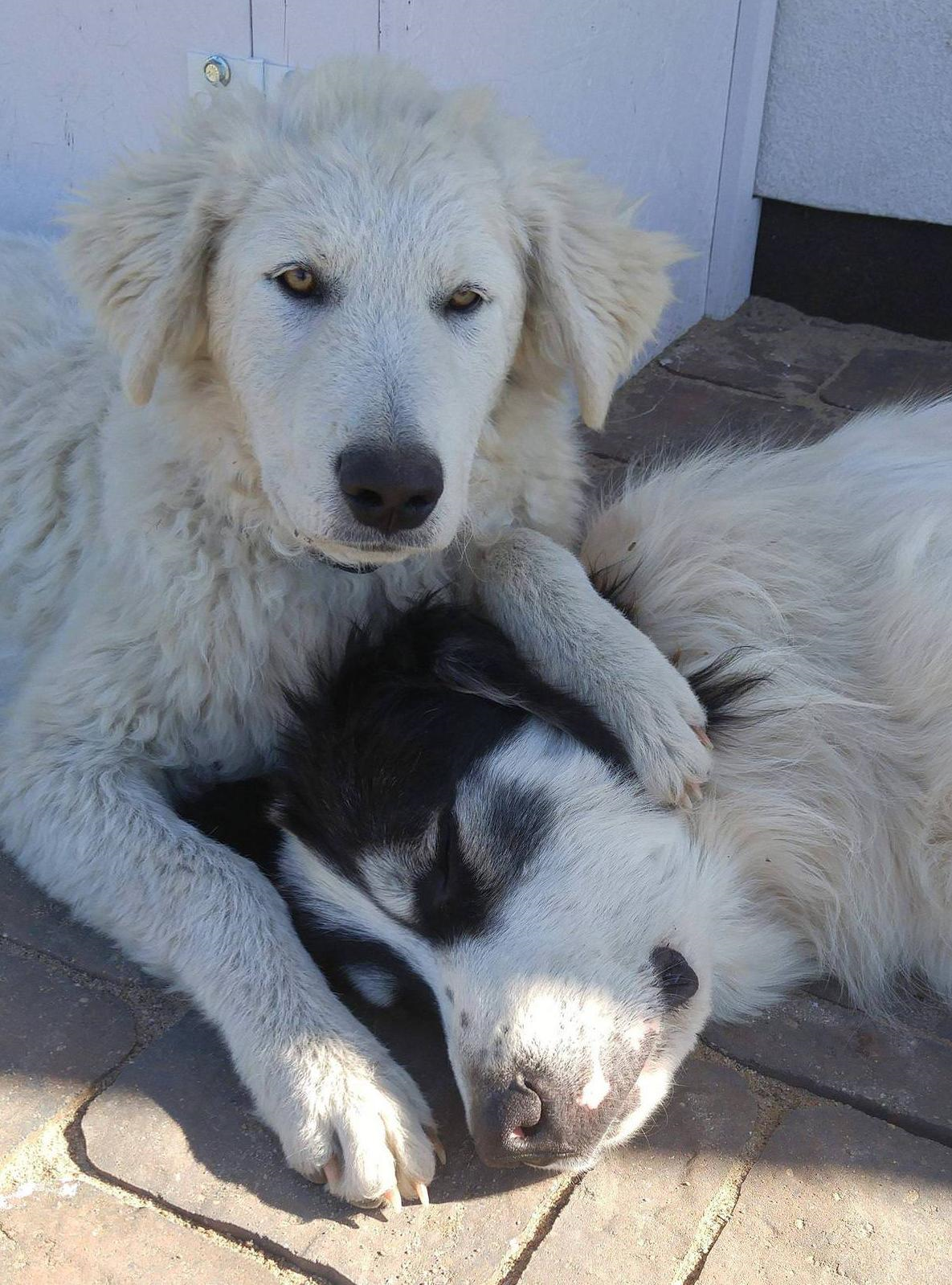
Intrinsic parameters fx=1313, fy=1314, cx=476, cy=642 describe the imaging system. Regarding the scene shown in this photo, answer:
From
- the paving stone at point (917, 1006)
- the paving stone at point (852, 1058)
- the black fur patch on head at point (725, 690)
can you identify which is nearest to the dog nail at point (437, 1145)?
the paving stone at point (852, 1058)

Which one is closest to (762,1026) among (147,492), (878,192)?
(147,492)

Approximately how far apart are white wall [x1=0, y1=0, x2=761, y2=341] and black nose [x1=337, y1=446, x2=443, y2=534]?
1.37m

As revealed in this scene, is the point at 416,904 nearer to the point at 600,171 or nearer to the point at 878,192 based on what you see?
the point at 600,171

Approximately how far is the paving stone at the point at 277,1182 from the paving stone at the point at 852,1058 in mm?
510

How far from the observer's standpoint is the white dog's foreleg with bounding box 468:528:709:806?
2.55 m

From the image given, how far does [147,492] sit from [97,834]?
748 mm

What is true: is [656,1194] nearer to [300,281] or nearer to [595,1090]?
[595,1090]

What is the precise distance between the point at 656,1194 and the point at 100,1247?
893 millimetres

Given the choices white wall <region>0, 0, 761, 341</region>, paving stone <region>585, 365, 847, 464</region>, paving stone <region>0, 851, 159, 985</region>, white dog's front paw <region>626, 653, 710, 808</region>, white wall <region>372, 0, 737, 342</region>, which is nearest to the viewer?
white dog's front paw <region>626, 653, 710, 808</region>

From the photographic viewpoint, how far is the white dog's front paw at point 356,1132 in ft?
6.91

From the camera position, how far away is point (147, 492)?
288 centimetres

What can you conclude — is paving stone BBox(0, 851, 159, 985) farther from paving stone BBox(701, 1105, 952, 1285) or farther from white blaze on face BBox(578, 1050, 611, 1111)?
paving stone BBox(701, 1105, 952, 1285)

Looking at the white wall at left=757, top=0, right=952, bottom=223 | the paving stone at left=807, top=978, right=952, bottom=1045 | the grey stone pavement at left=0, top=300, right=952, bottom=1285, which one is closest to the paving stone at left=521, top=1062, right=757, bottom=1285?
the grey stone pavement at left=0, top=300, right=952, bottom=1285

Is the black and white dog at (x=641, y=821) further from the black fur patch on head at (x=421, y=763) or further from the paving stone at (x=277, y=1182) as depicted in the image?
the paving stone at (x=277, y=1182)
